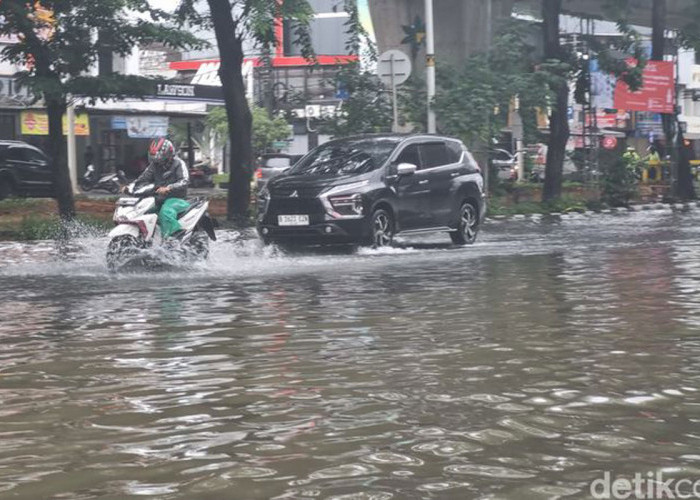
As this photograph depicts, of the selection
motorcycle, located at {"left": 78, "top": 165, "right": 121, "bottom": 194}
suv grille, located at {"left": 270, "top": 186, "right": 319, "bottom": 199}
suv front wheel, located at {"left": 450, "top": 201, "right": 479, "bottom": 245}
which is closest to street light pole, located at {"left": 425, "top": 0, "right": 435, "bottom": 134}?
suv front wheel, located at {"left": 450, "top": 201, "right": 479, "bottom": 245}

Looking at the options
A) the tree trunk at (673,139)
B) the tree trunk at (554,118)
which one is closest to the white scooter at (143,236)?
the tree trunk at (554,118)

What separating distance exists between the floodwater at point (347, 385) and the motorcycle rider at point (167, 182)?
900mm

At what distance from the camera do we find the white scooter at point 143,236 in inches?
557

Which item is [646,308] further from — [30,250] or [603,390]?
[30,250]

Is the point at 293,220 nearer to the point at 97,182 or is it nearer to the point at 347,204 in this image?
the point at 347,204

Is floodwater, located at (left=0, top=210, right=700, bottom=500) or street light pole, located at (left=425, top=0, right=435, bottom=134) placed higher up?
street light pole, located at (left=425, top=0, right=435, bottom=134)

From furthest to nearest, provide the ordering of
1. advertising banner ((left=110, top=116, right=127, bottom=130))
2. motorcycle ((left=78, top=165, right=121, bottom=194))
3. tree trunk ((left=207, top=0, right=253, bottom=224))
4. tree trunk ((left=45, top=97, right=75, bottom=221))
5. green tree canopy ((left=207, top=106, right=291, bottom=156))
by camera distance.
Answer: green tree canopy ((left=207, top=106, right=291, bottom=156)), advertising banner ((left=110, top=116, right=127, bottom=130)), motorcycle ((left=78, top=165, right=121, bottom=194)), tree trunk ((left=207, top=0, right=253, bottom=224)), tree trunk ((left=45, top=97, right=75, bottom=221))

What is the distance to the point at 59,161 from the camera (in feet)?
75.0

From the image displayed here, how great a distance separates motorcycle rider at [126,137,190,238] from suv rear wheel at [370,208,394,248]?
11.2ft

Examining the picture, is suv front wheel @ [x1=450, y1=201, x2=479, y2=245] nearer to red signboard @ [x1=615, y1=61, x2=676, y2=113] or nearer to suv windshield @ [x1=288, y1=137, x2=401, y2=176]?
suv windshield @ [x1=288, y1=137, x2=401, y2=176]

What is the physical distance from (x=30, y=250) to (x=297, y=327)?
11.1 m

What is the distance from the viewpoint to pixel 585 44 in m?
33.5

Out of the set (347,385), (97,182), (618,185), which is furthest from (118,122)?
(347,385)

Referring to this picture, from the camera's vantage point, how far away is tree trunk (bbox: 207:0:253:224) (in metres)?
25.3
